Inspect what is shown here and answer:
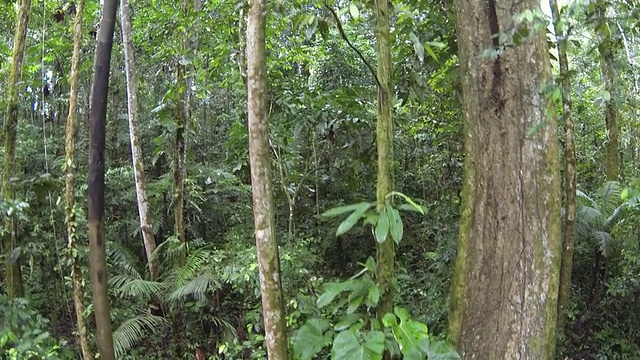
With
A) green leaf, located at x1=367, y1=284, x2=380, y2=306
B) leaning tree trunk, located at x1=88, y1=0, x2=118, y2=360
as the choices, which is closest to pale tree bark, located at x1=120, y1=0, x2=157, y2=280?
leaning tree trunk, located at x1=88, y1=0, x2=118, y2=360

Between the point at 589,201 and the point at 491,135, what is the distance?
12.9 feet

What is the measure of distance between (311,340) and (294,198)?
3.32 m

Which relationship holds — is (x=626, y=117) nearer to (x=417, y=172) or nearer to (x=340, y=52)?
(x=417, y=172)

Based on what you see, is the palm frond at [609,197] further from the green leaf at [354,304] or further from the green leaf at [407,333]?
the green leaf at [354,304]

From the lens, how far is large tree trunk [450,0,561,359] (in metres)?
3.00

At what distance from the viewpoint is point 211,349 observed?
5766 mm

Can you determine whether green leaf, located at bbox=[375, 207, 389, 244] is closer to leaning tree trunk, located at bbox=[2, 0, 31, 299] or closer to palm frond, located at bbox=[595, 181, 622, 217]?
leaning tree trunk, located at bbox=[2, 0, 31, 299]

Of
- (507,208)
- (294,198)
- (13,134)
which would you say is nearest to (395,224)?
(507,208)

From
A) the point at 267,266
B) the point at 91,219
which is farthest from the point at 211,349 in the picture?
the point at 267,266

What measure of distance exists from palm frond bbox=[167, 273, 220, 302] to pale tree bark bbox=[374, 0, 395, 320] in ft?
10.0

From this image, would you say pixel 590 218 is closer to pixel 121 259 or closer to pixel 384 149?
pixel 384 149

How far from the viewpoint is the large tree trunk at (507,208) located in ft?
9.83

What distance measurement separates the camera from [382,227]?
2488mm

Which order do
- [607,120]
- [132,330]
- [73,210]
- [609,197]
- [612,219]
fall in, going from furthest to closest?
[607,120] < [609,197] < [612,219] < [132,330] < [73,210]
